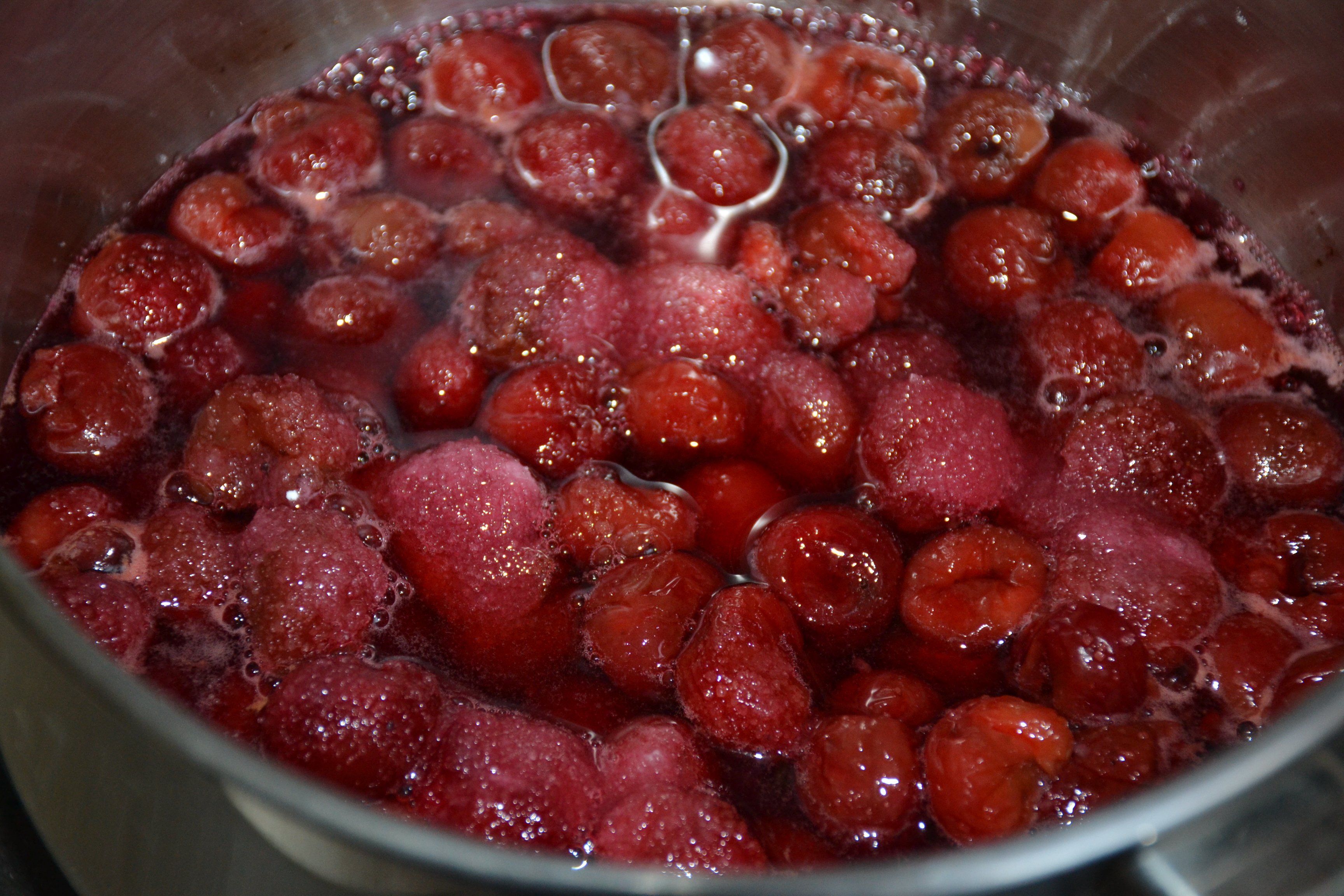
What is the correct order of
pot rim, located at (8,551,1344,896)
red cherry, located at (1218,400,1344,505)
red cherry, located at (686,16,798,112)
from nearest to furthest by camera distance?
1. pot rim, located at (8,551,1344,896)
2. red cherry, located at (1218,400,1344,505)
3. red cherry, located at (686,16,798,112)

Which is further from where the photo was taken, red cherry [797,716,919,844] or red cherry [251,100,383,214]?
red cherry [251,100,383,214]

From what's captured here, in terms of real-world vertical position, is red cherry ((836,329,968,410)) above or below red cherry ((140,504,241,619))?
above


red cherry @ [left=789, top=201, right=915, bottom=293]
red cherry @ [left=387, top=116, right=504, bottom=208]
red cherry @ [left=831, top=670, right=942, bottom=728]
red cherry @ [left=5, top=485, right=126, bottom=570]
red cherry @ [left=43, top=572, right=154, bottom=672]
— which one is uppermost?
red cherry @ [left=789, top=201, right=915, bottom=293]

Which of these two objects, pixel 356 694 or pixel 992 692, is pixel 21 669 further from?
pixel 992 692

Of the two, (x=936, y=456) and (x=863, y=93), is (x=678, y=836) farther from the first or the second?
(x=863, y=93)

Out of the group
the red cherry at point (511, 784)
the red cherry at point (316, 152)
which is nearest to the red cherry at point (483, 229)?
the red cherry at point (316, 152)

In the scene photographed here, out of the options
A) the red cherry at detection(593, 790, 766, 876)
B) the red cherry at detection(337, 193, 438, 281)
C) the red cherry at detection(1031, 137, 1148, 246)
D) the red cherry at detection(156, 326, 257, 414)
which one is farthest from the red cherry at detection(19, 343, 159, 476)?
the red cherry at detection(1031, 137, 1148, 246)

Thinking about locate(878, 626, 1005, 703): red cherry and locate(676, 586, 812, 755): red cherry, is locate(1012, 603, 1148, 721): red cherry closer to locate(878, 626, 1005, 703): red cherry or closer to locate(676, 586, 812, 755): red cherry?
locate(878, 626, 1005, 703): red cherry

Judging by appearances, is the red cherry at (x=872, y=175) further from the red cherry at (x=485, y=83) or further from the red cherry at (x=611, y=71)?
the red cherry at (x=485, y=83)
